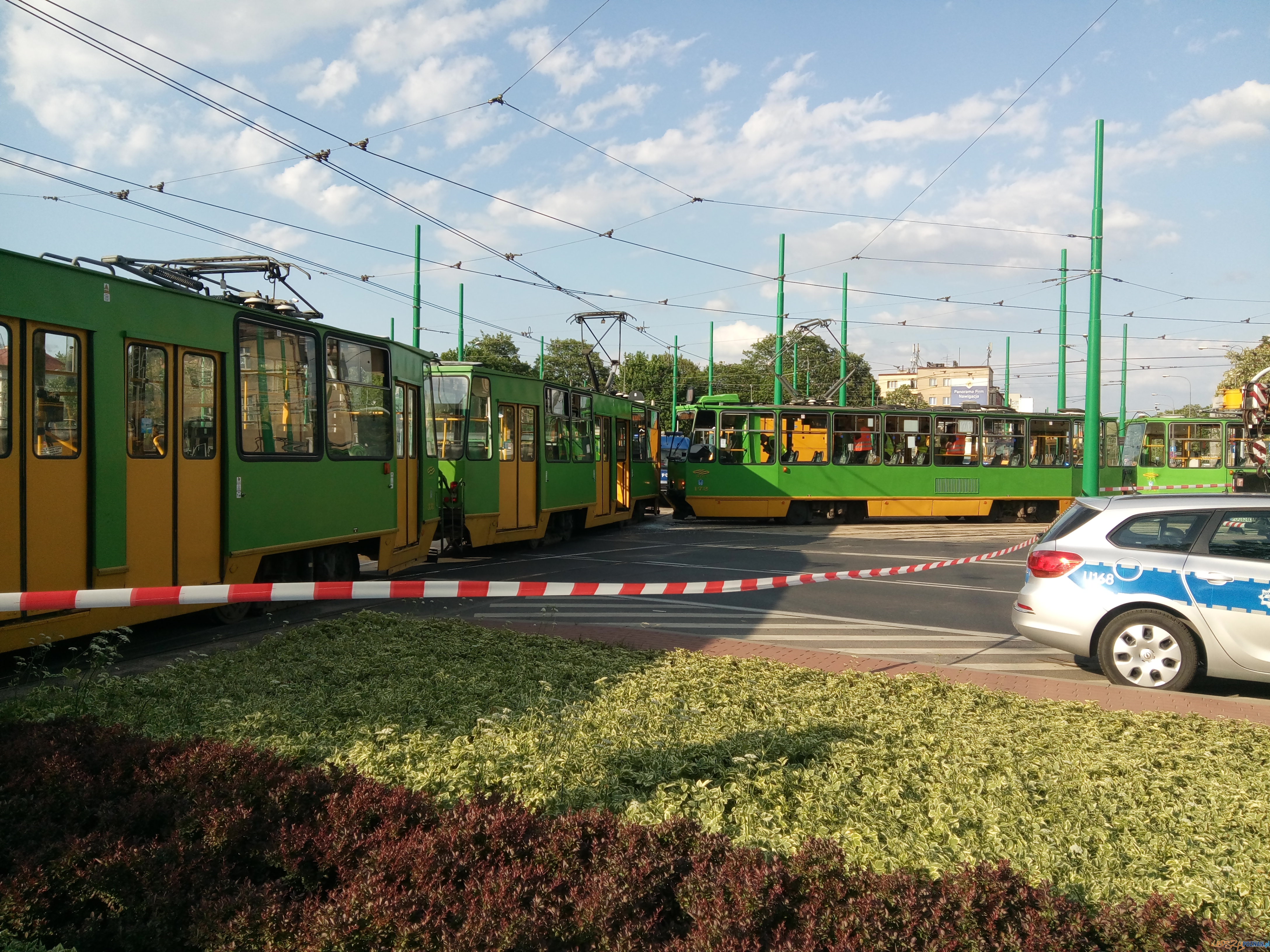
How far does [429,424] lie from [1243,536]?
10252 mm

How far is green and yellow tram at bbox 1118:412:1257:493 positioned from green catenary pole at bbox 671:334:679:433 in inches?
632

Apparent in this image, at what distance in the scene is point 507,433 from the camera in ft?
56.7

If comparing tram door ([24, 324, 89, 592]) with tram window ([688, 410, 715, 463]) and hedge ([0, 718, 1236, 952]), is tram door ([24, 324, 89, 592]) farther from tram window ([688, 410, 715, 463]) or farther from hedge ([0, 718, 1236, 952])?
tram window ([688, 410, 715, 463])

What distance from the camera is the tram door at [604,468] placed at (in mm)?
21891

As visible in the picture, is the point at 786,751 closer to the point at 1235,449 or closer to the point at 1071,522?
the point at 1071,522

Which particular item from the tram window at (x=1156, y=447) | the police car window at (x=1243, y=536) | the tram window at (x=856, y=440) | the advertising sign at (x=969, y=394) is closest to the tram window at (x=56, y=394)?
the police car window at (x=1243, y=536)

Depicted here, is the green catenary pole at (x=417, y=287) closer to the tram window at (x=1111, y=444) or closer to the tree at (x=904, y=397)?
the tram window at (x=1111, y=444)

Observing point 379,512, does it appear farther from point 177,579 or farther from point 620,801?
point 620,801

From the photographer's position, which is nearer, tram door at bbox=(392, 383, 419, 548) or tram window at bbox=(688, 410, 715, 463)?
tram door at bbox=(392, 383, 419, 548)

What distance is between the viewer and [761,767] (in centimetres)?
493

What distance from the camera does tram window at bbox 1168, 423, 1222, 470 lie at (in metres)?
33.7

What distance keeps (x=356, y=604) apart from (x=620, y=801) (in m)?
8.52

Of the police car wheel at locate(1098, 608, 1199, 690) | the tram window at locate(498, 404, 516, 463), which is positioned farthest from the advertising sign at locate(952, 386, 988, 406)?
the police car wheel at locate(1098, 608, 1199, 690)

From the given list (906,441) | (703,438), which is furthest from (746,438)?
(906,441)
